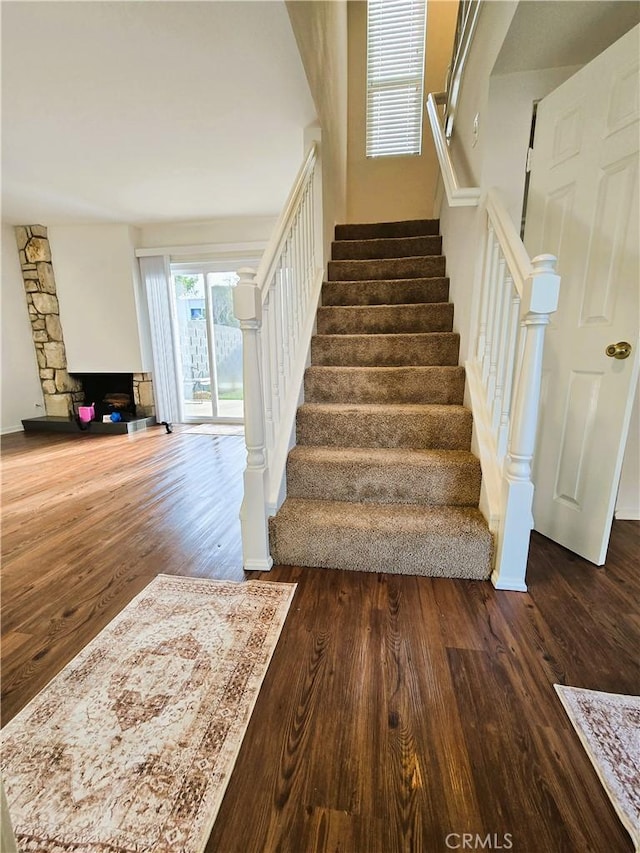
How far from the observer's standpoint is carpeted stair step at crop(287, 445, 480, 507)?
70.1 inches

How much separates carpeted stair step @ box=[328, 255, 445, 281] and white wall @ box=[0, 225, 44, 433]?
4218 millimetres

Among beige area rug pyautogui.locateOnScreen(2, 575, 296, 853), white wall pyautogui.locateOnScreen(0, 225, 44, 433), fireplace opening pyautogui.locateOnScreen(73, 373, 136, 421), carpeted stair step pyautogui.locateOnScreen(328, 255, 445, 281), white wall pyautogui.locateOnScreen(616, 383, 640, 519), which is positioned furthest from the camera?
fireplace opening pyautogui.locateOnScreen(73, 373, 136, 421)

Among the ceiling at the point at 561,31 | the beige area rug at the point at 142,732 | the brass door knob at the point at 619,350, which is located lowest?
the beige area rug at the point at 142,732

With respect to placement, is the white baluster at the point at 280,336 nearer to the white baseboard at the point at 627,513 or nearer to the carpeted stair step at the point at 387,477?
the carpeted stair step at the point at 387,477

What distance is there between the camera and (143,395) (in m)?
5.05

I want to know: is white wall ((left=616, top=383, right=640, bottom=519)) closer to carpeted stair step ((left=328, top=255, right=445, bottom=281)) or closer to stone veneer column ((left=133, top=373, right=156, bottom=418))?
carpeted stair step ((left=328, top=255, right=445, bottom=281))

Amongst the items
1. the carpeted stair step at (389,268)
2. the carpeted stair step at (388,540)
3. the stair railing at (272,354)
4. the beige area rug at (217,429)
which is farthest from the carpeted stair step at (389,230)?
the carpeted stair step at (388,540)

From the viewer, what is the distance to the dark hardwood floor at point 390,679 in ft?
2.57

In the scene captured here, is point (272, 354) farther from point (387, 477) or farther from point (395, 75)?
point (395, 75)

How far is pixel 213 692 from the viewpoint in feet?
3.54

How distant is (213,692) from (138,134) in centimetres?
341

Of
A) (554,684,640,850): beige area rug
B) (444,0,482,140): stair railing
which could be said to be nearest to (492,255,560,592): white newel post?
(554,684,640,850): beige area rug

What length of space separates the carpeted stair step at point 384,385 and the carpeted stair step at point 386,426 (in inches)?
4.4

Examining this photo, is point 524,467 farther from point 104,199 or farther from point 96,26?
point 104,199
